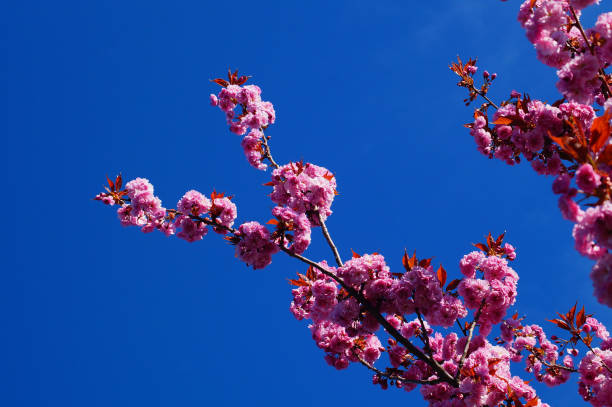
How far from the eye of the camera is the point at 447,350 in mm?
5039

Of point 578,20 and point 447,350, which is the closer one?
point 578,20

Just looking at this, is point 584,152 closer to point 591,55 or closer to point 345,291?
point 591,55

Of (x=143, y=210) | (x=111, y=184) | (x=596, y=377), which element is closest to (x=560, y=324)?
(x=596, y=377)

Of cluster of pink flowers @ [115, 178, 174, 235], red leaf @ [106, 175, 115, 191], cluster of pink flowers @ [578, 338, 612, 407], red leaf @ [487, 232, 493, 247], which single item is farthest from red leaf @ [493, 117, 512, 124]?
red leaf @ [106, 175, 115, 191]

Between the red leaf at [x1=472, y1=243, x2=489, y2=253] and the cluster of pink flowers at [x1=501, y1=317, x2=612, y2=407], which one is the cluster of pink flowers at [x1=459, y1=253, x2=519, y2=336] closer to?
the red leaf at [x1=472, y1=243, x2=489, y2=253]

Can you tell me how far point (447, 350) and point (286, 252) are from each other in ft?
7.51

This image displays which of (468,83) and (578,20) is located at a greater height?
(468,83)

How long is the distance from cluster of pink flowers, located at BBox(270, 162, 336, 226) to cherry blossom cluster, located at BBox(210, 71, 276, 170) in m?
1.03

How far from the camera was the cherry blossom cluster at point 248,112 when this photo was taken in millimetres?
6145

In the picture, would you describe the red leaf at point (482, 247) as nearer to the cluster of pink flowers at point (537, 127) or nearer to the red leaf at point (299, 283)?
the cluster of pink flowers at point (537, 127)

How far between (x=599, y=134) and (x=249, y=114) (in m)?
4.60

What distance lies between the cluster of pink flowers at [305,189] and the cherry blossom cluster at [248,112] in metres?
1.03

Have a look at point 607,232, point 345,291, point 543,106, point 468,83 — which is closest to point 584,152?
point 607,232

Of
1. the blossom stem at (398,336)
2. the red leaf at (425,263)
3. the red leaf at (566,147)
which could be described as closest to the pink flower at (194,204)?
the blossom stem at (398,336)
